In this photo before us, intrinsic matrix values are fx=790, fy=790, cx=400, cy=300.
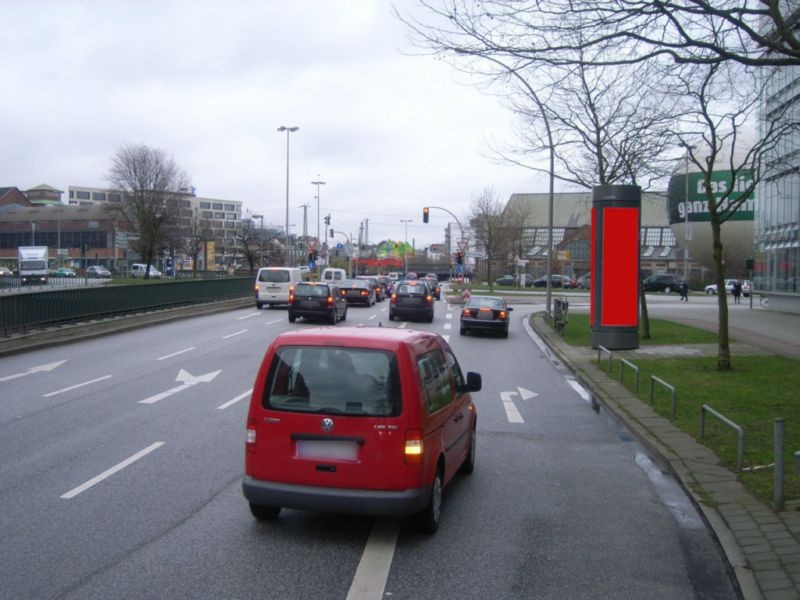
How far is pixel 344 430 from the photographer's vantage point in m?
5.74

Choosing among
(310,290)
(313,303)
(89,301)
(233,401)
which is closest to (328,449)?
(233,401)

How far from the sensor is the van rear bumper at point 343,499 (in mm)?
5621

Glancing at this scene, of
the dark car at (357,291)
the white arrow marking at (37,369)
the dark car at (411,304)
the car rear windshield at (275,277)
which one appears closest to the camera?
the white arrow marking at (37,369)

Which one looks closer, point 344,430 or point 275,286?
point 344,430

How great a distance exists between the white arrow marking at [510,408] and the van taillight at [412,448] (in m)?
6.05

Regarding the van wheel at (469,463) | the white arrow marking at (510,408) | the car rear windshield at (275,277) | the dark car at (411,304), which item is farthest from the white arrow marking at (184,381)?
the car rear windshield at (275,277)

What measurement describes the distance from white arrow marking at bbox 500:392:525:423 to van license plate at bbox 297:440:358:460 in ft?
20.2

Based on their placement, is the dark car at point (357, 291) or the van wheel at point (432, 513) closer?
the van wheel at point (432, 513)

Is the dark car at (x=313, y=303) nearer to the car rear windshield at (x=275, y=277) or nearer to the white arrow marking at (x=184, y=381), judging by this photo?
the car rear windshield at (x=275, y=277)

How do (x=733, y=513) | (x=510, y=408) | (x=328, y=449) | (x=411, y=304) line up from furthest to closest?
(x=411, y=304) → (x=510, y=408) → (x=733, y=513) → (x=328, y=449)

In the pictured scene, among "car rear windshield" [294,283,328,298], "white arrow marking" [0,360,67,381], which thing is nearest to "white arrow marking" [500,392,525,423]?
"white arrow marking" [0,360,67,381]

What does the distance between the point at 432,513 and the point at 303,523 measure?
108cm

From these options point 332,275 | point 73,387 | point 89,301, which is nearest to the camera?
point 73,387

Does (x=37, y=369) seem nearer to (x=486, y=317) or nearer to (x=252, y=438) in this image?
(x=252, y=438)
